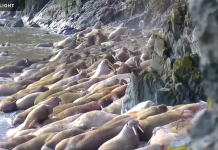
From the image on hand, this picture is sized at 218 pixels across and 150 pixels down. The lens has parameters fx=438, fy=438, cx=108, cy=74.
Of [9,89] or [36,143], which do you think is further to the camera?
[9,89]

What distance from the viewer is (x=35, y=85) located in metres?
13.3

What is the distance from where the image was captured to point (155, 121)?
246 inches

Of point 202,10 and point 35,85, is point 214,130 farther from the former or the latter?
point 35,85

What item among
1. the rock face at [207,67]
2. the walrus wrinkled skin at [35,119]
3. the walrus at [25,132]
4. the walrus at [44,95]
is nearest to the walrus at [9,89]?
the walrus at [44,95]

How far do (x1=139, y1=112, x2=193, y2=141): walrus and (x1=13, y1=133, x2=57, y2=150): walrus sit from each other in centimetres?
177

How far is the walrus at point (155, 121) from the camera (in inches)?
244

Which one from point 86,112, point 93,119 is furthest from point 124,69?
point 93,119

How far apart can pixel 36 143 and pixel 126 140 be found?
1.96m

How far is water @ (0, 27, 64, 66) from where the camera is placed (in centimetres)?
2212

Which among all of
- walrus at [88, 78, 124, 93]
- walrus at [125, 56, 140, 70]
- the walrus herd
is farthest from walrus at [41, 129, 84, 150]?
walrus at [125, 56, 140, 70]

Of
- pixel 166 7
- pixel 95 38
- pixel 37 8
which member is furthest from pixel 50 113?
pixel 37 8

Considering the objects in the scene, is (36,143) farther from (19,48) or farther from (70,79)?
(19,48)

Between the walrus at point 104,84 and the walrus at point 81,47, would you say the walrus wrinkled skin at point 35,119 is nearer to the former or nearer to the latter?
the walrus at point 104,84

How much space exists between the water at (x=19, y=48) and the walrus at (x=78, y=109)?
1.28 meters
